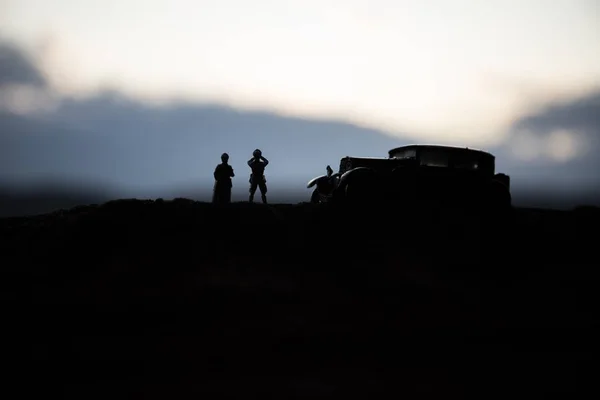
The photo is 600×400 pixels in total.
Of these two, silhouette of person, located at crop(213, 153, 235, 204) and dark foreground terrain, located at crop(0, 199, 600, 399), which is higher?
silhouette of person, located at crop(213, 153, 235, 204)

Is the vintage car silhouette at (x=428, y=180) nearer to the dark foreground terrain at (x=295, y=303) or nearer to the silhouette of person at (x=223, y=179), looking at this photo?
the dark foreground terrain at (x=295, y=303)

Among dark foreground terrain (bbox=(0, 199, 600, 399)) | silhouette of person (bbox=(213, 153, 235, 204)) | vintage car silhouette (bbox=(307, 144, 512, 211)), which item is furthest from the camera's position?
silhouette of person (bbox=(213, 153, 235, 204))

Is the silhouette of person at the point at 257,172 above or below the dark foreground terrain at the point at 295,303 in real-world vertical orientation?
above

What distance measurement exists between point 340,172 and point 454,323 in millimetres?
6009

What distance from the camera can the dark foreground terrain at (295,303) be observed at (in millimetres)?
6910

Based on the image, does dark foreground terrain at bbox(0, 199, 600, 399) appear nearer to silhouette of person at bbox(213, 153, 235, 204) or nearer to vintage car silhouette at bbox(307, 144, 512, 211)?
vintage car silhouette at bbox(307, 144, 512, 211)

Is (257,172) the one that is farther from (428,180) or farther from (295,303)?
(295,303)

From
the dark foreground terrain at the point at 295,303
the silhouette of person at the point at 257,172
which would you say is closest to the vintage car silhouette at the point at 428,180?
the dark foreground terrain at the point at 295,303

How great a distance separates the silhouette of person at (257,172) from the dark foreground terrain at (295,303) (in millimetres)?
2200

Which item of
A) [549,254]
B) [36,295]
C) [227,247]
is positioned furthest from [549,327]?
[36,295]

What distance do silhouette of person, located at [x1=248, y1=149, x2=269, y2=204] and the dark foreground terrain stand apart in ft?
7.22

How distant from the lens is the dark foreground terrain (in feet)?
22.7

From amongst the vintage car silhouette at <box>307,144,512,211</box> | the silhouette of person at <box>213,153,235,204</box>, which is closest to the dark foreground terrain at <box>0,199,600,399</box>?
the vintage car silhouette at <box>307,144,512,211</box>

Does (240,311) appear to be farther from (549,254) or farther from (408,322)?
(549,254)
